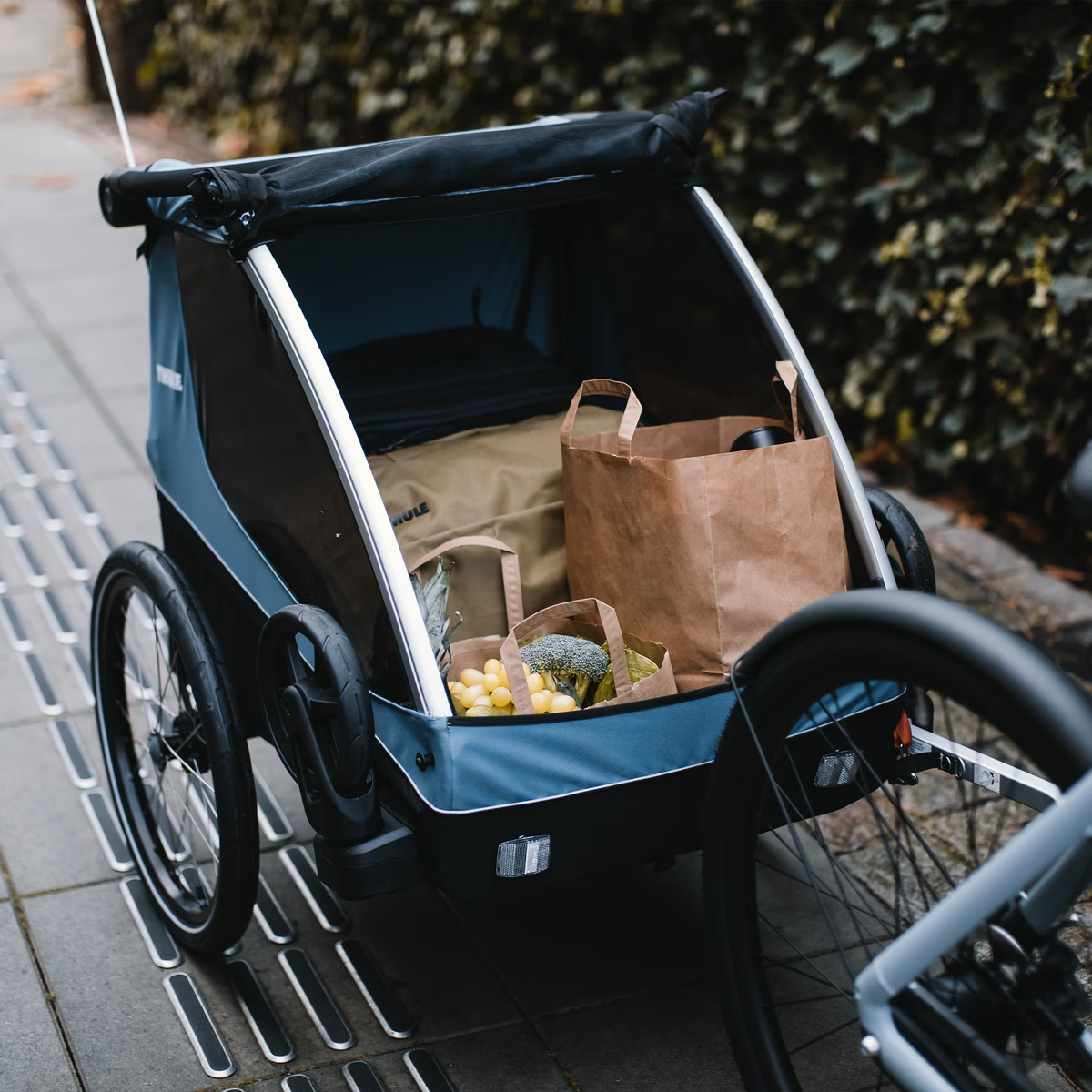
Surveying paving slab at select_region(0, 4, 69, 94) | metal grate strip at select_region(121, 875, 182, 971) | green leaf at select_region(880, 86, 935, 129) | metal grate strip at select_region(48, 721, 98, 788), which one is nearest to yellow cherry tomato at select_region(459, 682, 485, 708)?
metal grate strip at select_region(121, 875, 182, 971)

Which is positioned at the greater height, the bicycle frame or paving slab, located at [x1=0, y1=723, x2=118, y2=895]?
the bicycle frame

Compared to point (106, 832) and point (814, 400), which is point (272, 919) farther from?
point (814, 400)

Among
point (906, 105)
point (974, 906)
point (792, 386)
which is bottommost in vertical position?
point (974, 906)

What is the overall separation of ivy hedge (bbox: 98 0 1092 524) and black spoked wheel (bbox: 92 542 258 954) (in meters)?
2.36

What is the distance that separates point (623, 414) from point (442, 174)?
526 mm

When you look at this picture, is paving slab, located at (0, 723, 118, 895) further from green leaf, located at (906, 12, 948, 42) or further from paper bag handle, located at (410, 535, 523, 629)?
green leaf, located at (906, 12, 948, 42)

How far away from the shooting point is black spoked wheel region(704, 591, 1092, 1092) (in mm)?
1462

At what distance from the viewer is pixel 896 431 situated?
168 inches

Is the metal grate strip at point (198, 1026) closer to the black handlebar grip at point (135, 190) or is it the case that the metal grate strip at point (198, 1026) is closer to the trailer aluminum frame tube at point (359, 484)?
the trailer aluminum frame tube at point (359, 484)

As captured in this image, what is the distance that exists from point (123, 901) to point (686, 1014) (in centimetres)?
116

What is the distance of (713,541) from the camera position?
2.07 metres

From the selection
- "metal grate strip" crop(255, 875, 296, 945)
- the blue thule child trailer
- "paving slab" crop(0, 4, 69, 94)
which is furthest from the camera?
"paving slab" crop(0, 4, 69, 94)

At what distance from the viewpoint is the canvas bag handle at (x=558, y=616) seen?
2070 millimetres

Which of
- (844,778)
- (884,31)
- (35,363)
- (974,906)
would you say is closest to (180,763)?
(844,778)
